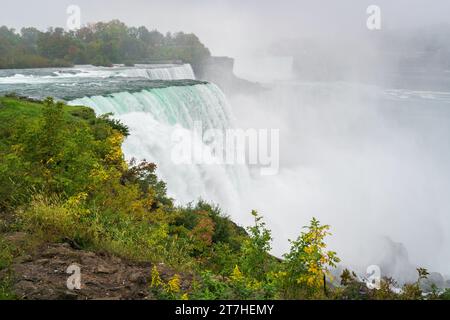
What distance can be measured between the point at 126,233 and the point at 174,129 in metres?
12.5

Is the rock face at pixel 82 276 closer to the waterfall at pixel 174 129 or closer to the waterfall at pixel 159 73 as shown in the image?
the waterfall at pixel 174 129

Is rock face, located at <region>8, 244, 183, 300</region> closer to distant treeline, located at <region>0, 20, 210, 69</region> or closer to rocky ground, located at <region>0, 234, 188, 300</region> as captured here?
rocky ground, located at <region>0, 234, 188, 300</region>

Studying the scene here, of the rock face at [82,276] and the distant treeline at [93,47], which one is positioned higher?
the distant treeline at [93,47]

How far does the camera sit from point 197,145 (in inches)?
819

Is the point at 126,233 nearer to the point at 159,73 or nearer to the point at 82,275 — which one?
the point at 82,275

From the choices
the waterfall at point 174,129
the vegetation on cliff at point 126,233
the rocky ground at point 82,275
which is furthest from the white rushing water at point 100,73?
the rocky ground at point 82,275

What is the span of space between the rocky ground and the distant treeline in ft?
157

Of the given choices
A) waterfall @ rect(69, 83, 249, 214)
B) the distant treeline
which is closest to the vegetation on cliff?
waterfall @ rect(69, 83, 249, 214)

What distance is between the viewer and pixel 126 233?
23.8ft

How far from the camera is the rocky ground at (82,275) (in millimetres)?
4934

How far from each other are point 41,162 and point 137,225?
6.82 ft

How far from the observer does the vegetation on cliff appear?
204 inches

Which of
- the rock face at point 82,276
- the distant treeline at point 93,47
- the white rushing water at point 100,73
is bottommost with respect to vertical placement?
the rock face at point 82,276
